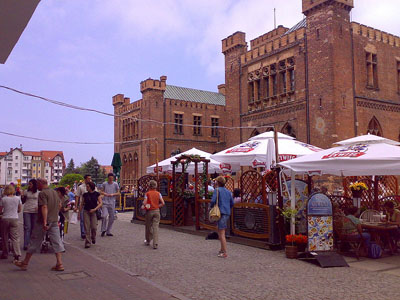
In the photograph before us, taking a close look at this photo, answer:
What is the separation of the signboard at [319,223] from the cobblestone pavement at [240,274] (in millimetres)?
586

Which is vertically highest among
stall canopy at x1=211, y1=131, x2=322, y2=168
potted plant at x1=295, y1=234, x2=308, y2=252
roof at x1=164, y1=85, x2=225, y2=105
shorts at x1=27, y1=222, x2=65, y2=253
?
roof at x1=164, y1=85, x2=225, y2=105

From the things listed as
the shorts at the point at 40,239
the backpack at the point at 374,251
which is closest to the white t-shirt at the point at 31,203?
the shorts at the point at 40,239

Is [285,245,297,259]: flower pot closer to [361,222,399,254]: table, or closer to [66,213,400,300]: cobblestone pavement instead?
[66,213,400,300]: cobblestone pavement

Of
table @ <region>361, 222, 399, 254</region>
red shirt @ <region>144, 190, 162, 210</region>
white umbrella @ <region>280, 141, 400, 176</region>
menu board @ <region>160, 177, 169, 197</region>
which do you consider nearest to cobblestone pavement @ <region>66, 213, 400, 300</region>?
red shirt @ <region>144, 190, 162, 210</region>

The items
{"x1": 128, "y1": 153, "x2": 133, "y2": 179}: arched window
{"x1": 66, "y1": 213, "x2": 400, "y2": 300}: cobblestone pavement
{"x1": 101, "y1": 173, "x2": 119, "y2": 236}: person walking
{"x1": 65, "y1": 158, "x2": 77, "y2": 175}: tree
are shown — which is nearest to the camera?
{"x1": 66, "y1": 213, "x2": 400, "y2": 300}: cobblestone pavement

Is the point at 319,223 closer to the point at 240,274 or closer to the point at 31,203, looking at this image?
the point at 240,274

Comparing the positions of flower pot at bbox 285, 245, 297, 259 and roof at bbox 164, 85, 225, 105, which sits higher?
roof at bbox 164, 85, 225, 105

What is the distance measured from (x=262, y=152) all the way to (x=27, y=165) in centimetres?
12519

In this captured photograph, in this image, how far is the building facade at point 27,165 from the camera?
122m

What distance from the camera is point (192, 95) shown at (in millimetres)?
47125

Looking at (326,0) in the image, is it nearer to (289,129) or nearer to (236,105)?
(289,129)

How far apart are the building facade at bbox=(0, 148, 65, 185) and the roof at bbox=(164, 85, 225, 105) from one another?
87.2 meters

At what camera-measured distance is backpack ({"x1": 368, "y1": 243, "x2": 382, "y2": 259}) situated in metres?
9.01

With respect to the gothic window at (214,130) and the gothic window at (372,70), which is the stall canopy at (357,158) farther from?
the gothic window at (214,130)
